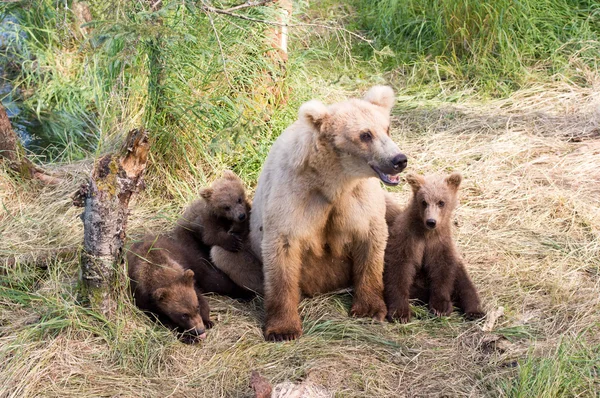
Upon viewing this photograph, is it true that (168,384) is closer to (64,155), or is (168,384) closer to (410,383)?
(410,383)

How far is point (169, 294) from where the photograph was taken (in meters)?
5.03

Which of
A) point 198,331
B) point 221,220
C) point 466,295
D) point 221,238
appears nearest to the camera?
point 198,331

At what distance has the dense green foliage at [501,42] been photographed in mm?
8750

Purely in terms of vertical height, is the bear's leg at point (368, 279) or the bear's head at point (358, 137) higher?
the bear's head at point (358, 137)

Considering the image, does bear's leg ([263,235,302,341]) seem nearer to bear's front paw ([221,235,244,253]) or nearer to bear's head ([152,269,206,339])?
bear's head ([152,269,206,339])

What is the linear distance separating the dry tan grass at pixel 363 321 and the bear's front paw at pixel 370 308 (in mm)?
92

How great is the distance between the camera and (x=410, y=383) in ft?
14.9

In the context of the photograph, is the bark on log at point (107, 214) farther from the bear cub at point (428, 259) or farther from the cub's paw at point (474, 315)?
the cub's paw at point (474, 315)

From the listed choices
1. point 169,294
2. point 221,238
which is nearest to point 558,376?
point 169,294

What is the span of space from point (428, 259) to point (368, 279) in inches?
18.0

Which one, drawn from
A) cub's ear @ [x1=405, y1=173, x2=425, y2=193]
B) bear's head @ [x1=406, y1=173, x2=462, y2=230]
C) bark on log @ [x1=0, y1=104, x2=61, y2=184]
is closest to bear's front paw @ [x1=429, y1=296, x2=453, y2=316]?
bear's head @ [x1=406, y1=173, x2=462, y2=230]

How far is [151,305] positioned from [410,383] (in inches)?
71.3

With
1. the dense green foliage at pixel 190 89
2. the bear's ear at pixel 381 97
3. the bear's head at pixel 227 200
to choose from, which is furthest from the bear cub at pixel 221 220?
the bear's ear at pixel 381 97

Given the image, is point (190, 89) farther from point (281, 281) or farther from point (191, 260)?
point (281, 281)
